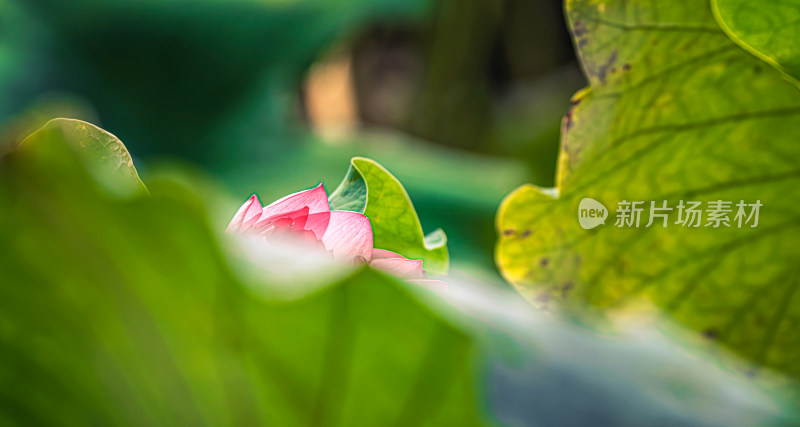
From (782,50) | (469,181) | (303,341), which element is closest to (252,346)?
(303,341)

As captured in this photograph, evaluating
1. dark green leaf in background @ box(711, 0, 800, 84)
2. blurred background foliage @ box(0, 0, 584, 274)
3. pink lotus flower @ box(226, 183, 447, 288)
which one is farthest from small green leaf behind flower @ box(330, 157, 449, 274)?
blurred background foliage @ box(0, 0, 584, 274)

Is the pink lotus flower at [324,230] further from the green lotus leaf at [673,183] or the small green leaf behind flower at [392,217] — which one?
the green lotus leaf at [673,183]

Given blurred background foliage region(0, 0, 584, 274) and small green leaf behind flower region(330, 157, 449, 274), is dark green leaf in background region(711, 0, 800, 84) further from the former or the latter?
blurred background foliage region(0, 0, 584, 274)

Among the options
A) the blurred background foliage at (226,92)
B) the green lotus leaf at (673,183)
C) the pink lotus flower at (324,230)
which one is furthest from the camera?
the blurred background foliage at (226,92)

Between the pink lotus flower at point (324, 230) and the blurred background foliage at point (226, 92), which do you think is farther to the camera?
the blurred background foliage at point (226, 92)

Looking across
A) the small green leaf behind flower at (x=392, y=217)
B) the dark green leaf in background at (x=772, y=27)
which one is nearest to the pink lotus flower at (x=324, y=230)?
the small green leaf behind flower at (x=392, y=217)

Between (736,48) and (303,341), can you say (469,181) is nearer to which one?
(736,48)

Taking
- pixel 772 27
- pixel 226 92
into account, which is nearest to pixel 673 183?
pixel 772 27

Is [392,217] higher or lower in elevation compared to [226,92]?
higher

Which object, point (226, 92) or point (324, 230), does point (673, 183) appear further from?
point (226, 92)

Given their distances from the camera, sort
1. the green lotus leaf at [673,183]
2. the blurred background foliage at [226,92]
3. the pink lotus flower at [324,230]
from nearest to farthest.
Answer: the pink lotus flower at [324,230], the green lotus leaf at [673,183], the blurred background foliage at [226,92]
